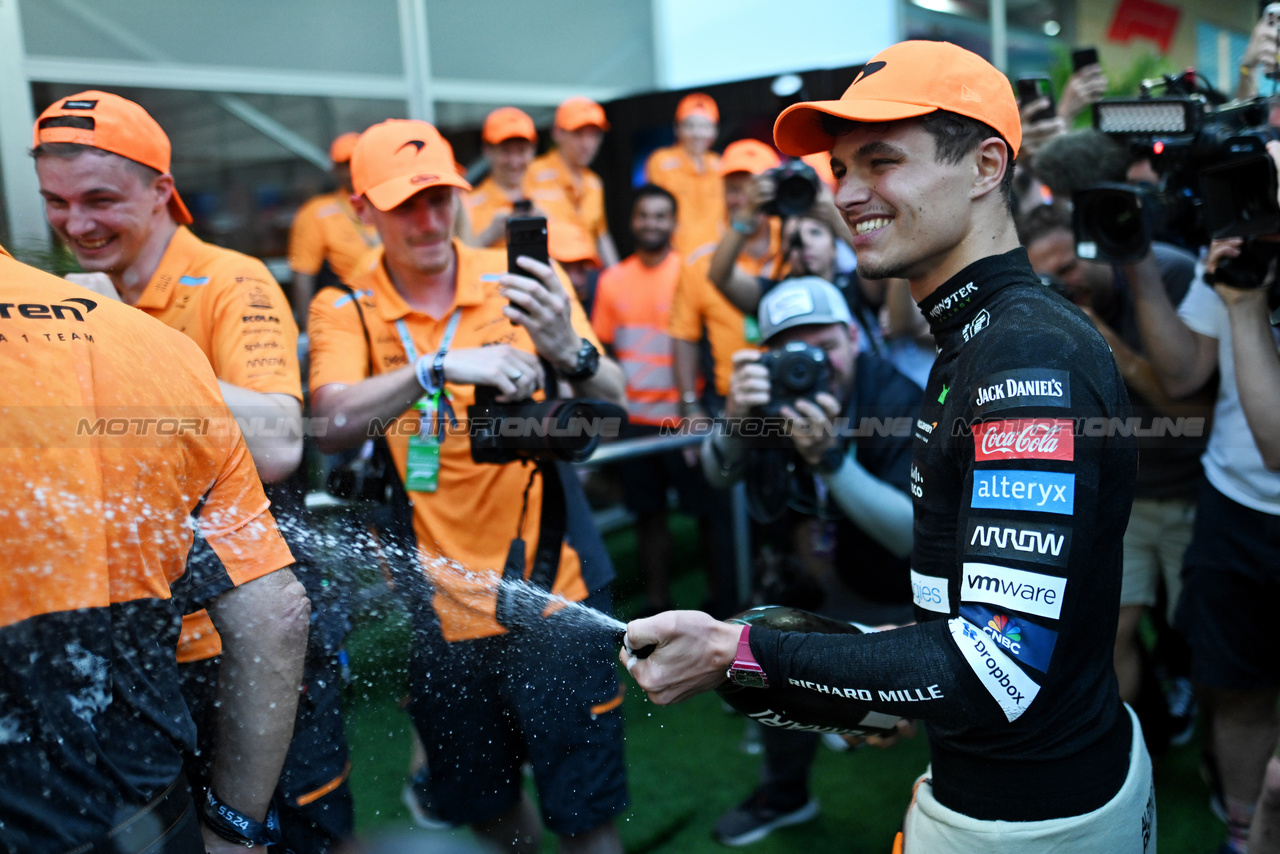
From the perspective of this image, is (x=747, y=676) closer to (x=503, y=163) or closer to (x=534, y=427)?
(x=534, y=427)

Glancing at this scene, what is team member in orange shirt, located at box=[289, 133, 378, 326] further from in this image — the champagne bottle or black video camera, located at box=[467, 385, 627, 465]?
the champagne bottle

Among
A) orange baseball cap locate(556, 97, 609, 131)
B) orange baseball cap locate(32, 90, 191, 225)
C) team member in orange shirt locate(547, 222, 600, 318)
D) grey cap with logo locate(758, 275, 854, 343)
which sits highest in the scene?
orange baseball cap locate(556, 97, 609, 131)

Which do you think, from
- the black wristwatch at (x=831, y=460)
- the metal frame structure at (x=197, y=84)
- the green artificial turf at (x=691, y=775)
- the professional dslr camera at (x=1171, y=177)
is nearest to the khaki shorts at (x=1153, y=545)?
the green artificial turf at (x=691, y=775)

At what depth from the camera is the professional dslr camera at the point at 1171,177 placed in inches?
100

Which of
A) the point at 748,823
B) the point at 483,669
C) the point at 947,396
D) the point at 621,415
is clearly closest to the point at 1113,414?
the point at 947,396

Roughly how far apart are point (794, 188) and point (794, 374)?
4.37 ft

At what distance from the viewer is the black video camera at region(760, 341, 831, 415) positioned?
2.91 meters

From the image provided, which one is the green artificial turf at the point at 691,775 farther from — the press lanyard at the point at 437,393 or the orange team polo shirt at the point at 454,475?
the press lanyard at the point at 437,393

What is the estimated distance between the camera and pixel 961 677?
1360mm

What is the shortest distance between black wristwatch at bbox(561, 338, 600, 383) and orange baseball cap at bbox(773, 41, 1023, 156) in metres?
1.06

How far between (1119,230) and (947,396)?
5.29 feet

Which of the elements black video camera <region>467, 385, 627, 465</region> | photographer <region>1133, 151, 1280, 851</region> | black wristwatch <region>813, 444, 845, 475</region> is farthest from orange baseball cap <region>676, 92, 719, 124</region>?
black video camera <region>467, 385, 627, 465</region>

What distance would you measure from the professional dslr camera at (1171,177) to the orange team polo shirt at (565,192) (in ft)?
14.0

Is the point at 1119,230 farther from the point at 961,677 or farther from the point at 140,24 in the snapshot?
the point at 140,24
